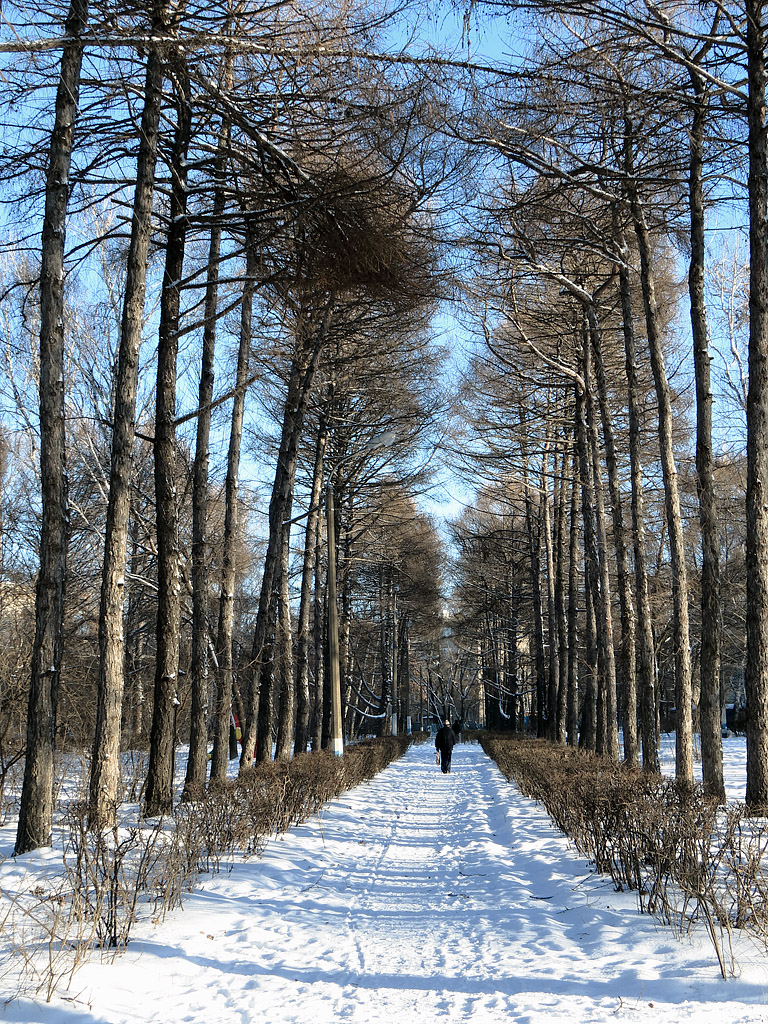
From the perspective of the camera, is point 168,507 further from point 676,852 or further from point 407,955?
point 676,852

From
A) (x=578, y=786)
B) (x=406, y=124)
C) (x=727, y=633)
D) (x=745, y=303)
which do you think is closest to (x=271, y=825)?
(x=578, y=786)

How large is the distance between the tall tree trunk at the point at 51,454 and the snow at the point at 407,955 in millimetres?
1146

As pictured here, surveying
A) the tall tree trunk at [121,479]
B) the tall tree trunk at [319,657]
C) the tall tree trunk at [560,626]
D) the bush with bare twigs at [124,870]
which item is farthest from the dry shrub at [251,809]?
the tall tree trunk at [560,626]

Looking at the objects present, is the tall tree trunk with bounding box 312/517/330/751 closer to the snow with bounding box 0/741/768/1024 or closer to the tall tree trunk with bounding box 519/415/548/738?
the tall tree trunk with bounding box 519/415/548/738

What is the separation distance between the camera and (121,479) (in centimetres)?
817

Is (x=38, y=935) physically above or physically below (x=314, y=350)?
below

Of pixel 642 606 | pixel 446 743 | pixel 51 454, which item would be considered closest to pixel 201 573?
pixel 51 454

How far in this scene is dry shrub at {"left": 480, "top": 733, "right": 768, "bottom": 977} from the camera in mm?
4547

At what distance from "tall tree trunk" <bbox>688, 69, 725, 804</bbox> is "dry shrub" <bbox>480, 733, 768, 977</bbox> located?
6.02ft

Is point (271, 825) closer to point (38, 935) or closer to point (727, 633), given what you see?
point (38, 935)

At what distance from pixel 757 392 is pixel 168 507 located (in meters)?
6.55

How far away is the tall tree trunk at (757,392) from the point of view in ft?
28.1

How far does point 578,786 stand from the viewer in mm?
7938

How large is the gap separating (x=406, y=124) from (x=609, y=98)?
2850 millimetres
